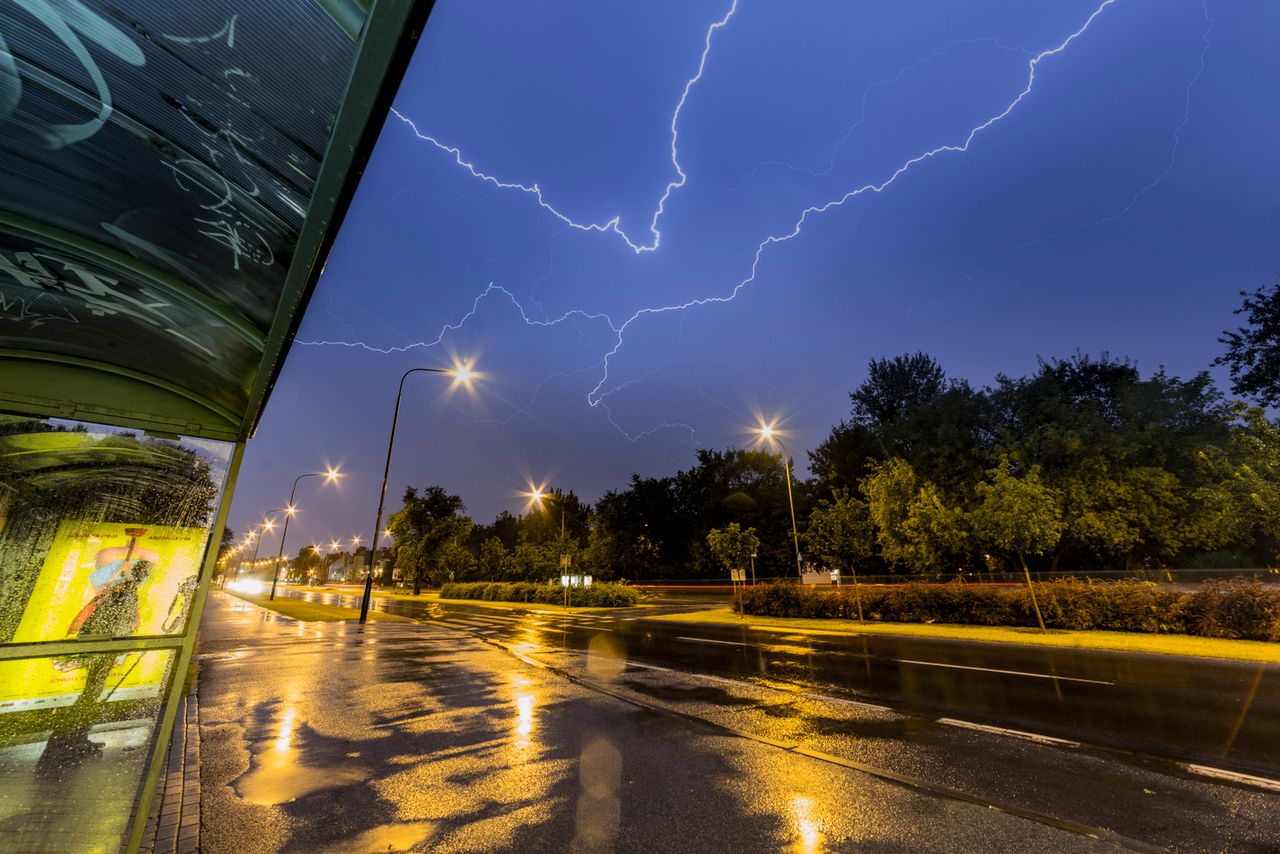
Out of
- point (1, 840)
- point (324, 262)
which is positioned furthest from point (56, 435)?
point (324, 262)

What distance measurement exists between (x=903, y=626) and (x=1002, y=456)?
13.0 meters

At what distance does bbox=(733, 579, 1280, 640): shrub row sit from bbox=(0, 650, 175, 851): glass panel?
20.4 metres

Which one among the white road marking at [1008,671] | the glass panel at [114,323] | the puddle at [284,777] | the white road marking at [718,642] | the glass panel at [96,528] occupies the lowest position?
the puddle at [284,777]

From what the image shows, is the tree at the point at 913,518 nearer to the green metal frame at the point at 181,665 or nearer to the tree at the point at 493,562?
the green metal frame at the point at 181,665

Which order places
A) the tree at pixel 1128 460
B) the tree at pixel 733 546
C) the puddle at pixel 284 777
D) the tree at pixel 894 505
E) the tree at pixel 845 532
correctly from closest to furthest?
the puddle at pixel 284 777
the tree at pixel 1128 460
the tree at pixel 894 505
the tree at pixel 733 546
the tree at pixel 845 532

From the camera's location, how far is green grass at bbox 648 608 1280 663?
11078 millimetres

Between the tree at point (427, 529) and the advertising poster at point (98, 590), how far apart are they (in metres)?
43.6

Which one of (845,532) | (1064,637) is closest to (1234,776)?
(1064,637)

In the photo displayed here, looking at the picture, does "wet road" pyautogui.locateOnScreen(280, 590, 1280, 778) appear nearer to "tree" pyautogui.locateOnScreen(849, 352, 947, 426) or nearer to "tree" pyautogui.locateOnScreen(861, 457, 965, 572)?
"tree" pyautogui.locateOnScreen(861, 457, 965, 572)

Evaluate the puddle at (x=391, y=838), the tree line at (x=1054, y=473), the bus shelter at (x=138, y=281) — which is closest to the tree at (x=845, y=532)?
the tree line at (x=1054, y=473)

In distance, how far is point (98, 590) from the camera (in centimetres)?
470

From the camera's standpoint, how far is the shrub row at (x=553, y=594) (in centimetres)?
3375

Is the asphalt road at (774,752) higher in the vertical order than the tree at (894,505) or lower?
lower

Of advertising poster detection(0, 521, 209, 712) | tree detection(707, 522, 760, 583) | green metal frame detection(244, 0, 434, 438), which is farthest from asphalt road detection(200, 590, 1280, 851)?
tree detection(707, 522, 760, 583)
